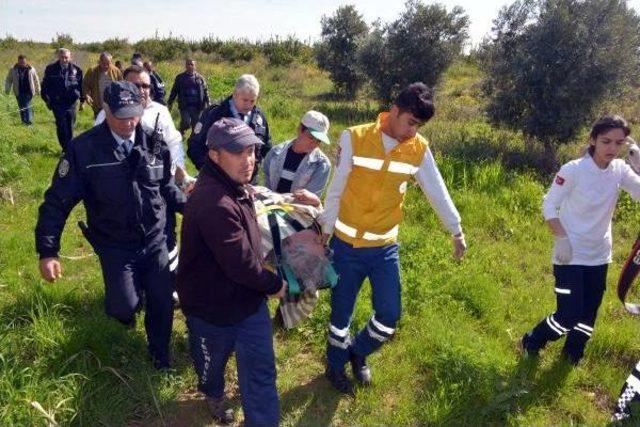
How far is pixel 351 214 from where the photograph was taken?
345 centimetres

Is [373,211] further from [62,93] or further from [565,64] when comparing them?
[565,64]

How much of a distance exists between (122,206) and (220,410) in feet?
4.71

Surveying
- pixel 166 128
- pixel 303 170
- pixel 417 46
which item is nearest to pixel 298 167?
pixel 303 170

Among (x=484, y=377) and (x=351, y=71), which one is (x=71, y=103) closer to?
(x=484, y=377)

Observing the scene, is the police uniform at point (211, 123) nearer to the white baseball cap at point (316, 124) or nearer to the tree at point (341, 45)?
the white baseball cap at point (316, 124)

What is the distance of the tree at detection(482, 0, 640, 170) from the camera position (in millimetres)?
10391

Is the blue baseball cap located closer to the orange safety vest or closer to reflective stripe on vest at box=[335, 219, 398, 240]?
the orange safety vest

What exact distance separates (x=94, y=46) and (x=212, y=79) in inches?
790

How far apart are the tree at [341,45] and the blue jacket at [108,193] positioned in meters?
19.5

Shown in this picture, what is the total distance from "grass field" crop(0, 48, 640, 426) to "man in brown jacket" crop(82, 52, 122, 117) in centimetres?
313

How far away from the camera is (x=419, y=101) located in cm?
303

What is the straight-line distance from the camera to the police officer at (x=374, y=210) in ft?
10.8

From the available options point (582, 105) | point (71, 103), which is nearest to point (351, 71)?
point (582, 105)

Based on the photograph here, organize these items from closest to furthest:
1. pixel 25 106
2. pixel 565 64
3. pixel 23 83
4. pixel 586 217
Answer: pixel 586 217
pixel 565 64
pixel 23 83
pixel 25 106
